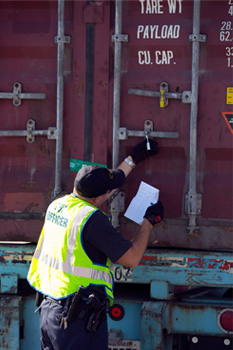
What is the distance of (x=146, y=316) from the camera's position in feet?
12.7

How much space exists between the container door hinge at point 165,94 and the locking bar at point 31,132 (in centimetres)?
67

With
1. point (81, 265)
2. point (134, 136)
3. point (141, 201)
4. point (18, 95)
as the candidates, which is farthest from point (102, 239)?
point (18, 95)

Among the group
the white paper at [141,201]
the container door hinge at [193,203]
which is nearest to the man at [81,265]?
the white paper at [141,201]

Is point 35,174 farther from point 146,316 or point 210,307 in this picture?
point 210,307

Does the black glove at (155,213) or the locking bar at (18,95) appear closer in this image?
the black glove at (155,213)

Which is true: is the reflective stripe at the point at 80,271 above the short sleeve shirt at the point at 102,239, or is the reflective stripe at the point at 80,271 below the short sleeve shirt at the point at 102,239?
below

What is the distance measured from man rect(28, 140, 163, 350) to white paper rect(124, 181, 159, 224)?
468 mm

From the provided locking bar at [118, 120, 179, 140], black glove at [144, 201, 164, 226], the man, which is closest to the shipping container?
locking bar at [118, 120, 179, 140]

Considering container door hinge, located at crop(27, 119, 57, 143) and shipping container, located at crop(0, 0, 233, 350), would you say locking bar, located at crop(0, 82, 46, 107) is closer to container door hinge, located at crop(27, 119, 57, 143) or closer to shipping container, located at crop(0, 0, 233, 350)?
shipping container, located at crop(0, 0, 233, 350)

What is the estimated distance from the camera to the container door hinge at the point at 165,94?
3971 mm

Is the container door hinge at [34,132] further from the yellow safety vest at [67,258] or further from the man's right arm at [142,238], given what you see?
the man's right arm at [142,238]

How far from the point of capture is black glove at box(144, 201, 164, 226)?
3633 mm

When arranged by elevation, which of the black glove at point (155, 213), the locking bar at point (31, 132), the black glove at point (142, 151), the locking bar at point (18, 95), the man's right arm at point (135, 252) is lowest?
the man's right arm at point (135, 252)

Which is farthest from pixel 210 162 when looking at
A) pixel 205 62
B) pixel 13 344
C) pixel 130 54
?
pixel 13 344
